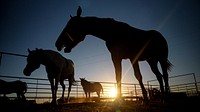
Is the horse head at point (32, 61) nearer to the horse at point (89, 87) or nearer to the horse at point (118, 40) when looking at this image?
the horse at point (118, 40)

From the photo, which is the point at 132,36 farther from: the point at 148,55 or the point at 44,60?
the point at 44,60

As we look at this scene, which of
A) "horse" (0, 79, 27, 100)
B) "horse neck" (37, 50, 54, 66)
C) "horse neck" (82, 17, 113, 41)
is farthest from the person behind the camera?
"horse" (0, 79, 27, 100)

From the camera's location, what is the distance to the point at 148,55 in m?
3.86

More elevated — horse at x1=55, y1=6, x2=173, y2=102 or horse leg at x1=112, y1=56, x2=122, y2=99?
horse at x1=55, y1=6, x2=173, y2=102

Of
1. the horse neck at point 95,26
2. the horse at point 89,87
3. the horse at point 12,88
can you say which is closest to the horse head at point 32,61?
the horse neck at point 95,26

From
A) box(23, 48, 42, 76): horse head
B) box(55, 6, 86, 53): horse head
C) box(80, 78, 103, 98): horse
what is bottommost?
box(80, 78, 103, 98): horse

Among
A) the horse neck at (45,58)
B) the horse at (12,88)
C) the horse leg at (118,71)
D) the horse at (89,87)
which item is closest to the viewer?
the horse leg at (118,71)

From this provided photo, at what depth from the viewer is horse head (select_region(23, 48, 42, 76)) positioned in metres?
4.98

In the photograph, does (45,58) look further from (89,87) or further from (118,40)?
(89,87)

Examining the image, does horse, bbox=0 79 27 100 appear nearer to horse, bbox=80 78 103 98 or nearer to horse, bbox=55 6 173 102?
horse, bbox=80 78 103 98

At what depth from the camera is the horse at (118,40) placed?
11.1 feet

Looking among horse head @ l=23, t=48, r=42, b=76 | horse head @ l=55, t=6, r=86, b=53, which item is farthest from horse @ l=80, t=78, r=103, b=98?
horse head @ l=55, t=6, r=86, b=53

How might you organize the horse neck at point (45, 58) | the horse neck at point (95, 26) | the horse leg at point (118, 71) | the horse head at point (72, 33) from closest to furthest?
the horse leg at point (118, 71), the horse neck at point (95, 26), the horse head at point (72, 33), the horse neck at point (45, 58)

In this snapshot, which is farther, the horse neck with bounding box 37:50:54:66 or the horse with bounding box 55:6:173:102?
the horse neck with bounding box 37:50:54:66
